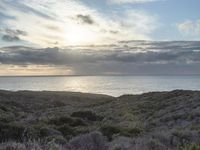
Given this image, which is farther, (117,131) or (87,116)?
(87,116)

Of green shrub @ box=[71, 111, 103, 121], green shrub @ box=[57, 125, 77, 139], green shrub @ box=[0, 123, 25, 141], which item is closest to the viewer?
green shrub @ box=[0, 123, 25, 141]

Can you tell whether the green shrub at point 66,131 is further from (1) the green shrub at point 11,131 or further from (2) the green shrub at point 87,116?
(2) the green shrub at point 87,116

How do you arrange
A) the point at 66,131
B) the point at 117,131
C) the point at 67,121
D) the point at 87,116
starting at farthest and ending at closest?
the point at 87,116
the point at 67,121
the point at 66,131
the point at 117,131

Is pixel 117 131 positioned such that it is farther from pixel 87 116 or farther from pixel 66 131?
pixel 87 116

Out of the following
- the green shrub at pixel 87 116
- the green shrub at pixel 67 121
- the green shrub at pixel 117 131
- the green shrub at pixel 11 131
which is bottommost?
the green shrub at pixel 87 116

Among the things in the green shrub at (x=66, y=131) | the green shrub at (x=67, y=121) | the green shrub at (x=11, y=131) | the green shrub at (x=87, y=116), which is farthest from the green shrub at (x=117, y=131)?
the green shrub at (x=87, y=116)

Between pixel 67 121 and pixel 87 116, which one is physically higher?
pixel 67 121

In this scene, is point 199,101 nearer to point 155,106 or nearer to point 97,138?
point 155,106

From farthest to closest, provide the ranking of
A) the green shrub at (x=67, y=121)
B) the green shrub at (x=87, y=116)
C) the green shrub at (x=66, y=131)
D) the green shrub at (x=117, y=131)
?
the green shrub at (x=87, y=116) < the green shrub at (x=67, y=121) < the green shrub at (x=66, y=131) < the green shrub at (x=117, y=131)

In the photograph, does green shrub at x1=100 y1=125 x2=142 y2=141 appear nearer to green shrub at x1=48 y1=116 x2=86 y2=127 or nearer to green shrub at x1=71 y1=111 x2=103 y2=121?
green shrub at x1=48 y1=116 x2=86 y2=127

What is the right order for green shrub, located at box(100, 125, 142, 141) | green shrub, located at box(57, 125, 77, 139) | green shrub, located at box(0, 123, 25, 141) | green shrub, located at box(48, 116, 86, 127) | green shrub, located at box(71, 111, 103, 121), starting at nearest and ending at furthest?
green shrub, located at box(0, 123, 25, 141) → green shrub, located at box(100, 125, 142, 141) → green shrub, located at box(57, 125, 77, 139) → green shrub, located at box(48, 116, 86, 127) → green shrub, located at box(71, 111, 103, 121)

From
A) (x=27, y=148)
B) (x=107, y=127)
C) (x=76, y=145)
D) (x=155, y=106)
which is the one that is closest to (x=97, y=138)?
(x=76, y=145)

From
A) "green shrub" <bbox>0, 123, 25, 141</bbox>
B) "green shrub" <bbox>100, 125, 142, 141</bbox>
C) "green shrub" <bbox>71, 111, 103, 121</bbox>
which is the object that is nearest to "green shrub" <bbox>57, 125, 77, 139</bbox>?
"green shrub" <bbox>100, 125, 142, 141</bbox>

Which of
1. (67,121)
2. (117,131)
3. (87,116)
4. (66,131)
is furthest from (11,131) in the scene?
(87,116)
